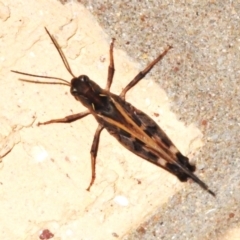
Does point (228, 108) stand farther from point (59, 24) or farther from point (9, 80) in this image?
point (9, 80)

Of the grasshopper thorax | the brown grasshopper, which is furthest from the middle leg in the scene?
the grasshopper thorax

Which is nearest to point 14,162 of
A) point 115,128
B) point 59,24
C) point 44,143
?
point 44,143

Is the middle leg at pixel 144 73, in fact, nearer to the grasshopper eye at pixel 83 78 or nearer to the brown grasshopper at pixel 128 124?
the brown grasshopper at pixel 128 124

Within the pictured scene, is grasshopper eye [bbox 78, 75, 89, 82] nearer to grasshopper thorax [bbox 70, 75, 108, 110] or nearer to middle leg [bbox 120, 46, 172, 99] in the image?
grasshopper thorax [bbox 70, 75, 108, 110]

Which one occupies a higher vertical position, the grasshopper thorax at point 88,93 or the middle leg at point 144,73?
the grasshopper thorax at point 88,93

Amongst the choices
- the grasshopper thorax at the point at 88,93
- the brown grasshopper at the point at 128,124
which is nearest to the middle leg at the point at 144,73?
the brown grasshopper at the point at 128,124

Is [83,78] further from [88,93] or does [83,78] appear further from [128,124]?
[128,124]
